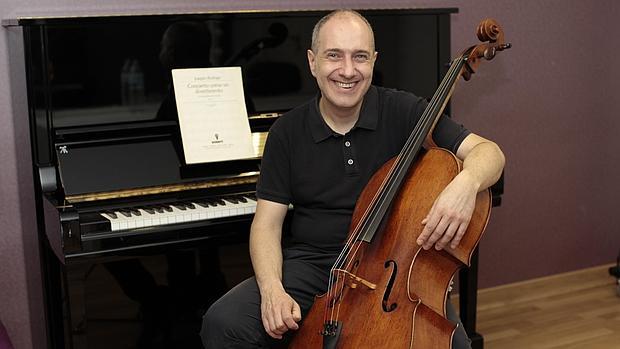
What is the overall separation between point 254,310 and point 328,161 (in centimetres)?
42

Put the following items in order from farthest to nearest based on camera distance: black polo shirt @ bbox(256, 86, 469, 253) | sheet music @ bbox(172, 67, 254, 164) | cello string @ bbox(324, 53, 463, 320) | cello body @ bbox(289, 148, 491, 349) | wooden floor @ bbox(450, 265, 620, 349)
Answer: wooden floor @ bbox(450, 265, 620, 349), sheet music @ bbox(172, 67, 254, 164), black polo shirt @ bbox(256, 86, 469, 253), cello string @ bbox(324, 53, 463, 320), cello body @ bbox(289, 148, 491, 349)

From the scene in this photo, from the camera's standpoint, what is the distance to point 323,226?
2.33m

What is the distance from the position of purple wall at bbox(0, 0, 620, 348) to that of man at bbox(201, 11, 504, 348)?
1153 millimetres

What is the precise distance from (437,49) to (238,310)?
144 centimetres

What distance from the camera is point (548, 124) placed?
13.3 ft

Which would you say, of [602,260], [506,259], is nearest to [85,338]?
[506,259]

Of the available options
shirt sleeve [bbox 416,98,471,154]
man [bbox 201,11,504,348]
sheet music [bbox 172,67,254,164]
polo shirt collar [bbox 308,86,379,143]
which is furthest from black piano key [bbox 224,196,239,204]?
shirt sleeve [bbox 416,98,471,154]

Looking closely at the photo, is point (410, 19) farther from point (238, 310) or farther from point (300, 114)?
point (238, 310)

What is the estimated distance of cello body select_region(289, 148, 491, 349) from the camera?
75.8 inches

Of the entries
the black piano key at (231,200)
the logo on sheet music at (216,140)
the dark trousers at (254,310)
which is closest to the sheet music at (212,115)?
the logo on sheet music at (216,140)

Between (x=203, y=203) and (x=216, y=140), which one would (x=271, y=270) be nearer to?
(x=203, y=203)

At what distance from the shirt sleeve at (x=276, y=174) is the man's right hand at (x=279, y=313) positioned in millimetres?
278

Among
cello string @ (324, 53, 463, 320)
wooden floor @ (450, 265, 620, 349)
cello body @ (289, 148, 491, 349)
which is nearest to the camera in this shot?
cello body @ (289, 148, 491, 349)

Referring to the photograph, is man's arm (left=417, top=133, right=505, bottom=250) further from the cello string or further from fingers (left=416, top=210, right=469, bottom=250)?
the cello string
